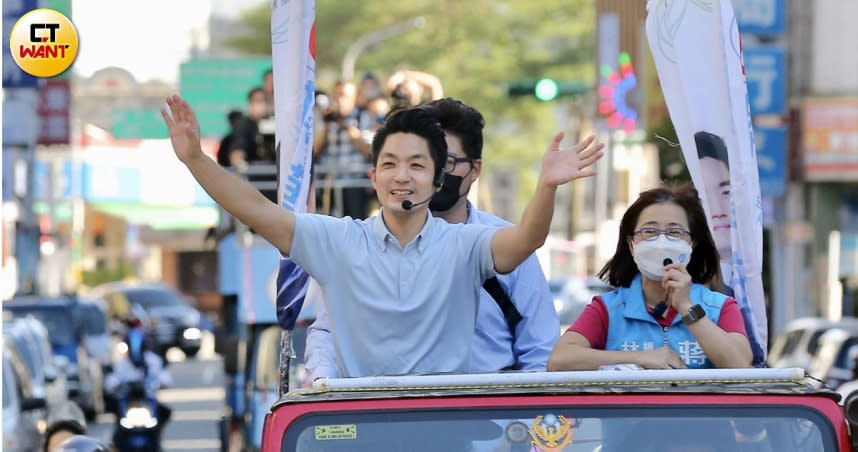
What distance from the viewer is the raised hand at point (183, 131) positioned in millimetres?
5391

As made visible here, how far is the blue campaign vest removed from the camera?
5.60 metres

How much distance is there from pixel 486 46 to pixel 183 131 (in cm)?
5827

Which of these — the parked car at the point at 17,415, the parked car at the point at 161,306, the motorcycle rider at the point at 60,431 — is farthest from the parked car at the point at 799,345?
the parked car at the point at 161,306

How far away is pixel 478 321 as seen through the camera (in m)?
6.22

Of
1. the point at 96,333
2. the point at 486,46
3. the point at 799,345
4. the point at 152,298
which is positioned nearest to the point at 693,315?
the point at 799,345

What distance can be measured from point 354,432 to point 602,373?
2.05 ft

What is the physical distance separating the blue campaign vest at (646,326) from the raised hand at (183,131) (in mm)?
1368

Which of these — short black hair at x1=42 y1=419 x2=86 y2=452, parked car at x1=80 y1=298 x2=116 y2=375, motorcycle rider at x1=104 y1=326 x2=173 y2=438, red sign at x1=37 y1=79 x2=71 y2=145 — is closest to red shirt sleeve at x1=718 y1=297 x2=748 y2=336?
short black hair at x1=42 y1=419 x2=86 y2=452

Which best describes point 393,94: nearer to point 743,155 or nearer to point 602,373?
point 743,155

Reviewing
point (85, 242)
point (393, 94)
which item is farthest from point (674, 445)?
point (85, 242)

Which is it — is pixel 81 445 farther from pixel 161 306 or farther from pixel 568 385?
pixel 161 306

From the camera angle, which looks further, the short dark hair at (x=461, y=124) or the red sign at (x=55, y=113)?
the red sign at (x=55, y=113)

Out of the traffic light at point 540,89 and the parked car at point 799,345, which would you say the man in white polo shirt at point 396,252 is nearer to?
the parked car at point 799,345

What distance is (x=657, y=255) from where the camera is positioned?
5.64m
